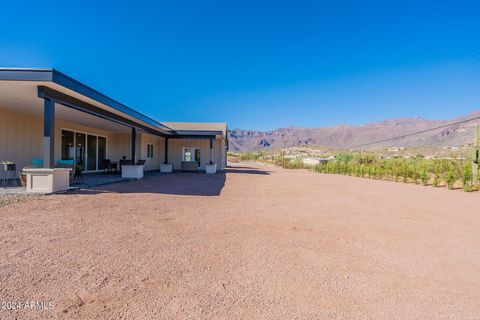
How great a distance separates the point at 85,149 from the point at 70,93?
24.2ft

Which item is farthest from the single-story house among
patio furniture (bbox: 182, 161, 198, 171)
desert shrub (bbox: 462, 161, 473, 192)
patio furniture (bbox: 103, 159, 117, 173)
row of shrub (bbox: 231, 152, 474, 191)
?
desert shrub (bbox: 462, 161, 473, 192)

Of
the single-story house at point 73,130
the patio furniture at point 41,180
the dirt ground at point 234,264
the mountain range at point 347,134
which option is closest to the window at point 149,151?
the single-story house at point 73,130

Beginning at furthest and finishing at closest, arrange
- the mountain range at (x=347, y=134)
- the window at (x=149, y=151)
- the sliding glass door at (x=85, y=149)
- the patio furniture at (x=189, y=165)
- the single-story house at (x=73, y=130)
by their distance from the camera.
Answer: the mountain range at (x=347, y=134)
the patio furniture at (x=189, y=165)
the window at (x=149, y=151)
the sliding glass door at (x=85, y=149)
the single-story house at (x=73, y=130)

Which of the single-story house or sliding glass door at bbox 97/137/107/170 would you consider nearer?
the single-story house

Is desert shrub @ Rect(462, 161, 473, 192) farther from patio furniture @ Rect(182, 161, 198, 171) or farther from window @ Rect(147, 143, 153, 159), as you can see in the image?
window @ Rect(147, 143, 153, 159)

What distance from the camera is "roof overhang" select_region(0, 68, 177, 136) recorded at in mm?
6113

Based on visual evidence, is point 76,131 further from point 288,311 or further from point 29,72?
point 288,311

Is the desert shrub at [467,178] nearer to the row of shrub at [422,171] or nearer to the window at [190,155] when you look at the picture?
the row of shrub at [422,171]

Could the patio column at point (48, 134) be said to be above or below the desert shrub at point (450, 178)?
above

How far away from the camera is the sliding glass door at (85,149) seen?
12.5 m

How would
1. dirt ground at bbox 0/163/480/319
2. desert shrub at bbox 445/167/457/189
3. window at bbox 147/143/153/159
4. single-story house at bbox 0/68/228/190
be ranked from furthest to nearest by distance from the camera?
1. window at bbox 147/143/153/159
2. desert shrub at bbox 445/167/457/189
3. single-story house at bbox 0/68/228/190
4. dirt ground at bbox 0/163/480/319

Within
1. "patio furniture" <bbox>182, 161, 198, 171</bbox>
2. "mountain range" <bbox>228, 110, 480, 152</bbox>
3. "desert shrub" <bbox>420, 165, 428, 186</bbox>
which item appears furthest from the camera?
"mountain range" <bbox>228, 110, 480, 152</bbox>

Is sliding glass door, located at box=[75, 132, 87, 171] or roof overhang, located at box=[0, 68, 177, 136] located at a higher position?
roof overhang, located at box=[0, 68, 177, 136]

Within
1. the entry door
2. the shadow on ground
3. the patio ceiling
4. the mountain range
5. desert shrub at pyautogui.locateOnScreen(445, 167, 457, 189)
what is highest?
the mountain range
